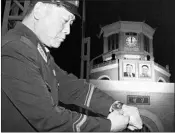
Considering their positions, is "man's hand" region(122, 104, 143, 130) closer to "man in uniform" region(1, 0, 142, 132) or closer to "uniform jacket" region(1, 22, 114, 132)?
"man in uniform" region(1, 0, 142, 132)

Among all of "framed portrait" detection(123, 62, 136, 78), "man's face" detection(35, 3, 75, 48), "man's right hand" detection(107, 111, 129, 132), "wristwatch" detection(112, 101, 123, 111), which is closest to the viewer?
"man's right hand" detection(107, 111, 129, 132)

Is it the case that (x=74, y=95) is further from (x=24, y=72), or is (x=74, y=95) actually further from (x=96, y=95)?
(x=24, y=72)

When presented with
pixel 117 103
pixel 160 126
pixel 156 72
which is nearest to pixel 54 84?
pixel 117 103

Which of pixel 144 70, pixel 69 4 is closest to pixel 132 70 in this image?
pixel 144 70

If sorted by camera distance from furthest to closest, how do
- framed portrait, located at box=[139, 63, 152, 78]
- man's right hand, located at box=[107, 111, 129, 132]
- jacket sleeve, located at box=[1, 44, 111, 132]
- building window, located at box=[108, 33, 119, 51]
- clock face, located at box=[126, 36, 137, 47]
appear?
building window, located at box=[108, 33, 119, 51]
clock face, located at box=[126, 36, 137, 47]
framed portrait, located at box=[139, 63, 152, 78]
man's right hand, located at box=[107, 111, 129, 132]
jacket sleeve, located at box=[1, 44, 111, 132]

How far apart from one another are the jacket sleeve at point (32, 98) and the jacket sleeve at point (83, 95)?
497mm

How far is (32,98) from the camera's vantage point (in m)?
1.00

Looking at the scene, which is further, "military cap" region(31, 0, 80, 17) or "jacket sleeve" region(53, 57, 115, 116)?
"jacket sleeve" region(53, 57, 115, 116)

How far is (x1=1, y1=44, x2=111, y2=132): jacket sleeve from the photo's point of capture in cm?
100

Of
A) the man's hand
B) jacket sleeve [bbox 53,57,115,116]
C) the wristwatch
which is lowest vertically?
the man's hand

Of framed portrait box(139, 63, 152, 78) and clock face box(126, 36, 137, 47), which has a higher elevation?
clock face box(126, 36, 137, 47)

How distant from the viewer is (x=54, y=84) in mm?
1456

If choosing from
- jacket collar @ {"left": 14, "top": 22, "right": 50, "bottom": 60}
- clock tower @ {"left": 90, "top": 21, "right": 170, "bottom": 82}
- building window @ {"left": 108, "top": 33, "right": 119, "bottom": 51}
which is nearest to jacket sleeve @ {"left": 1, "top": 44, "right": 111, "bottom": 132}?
jacket collar @ {"left": 14, "top": 22, "right": 50, "bottom": 60}

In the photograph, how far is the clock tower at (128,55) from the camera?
46.0 ft
